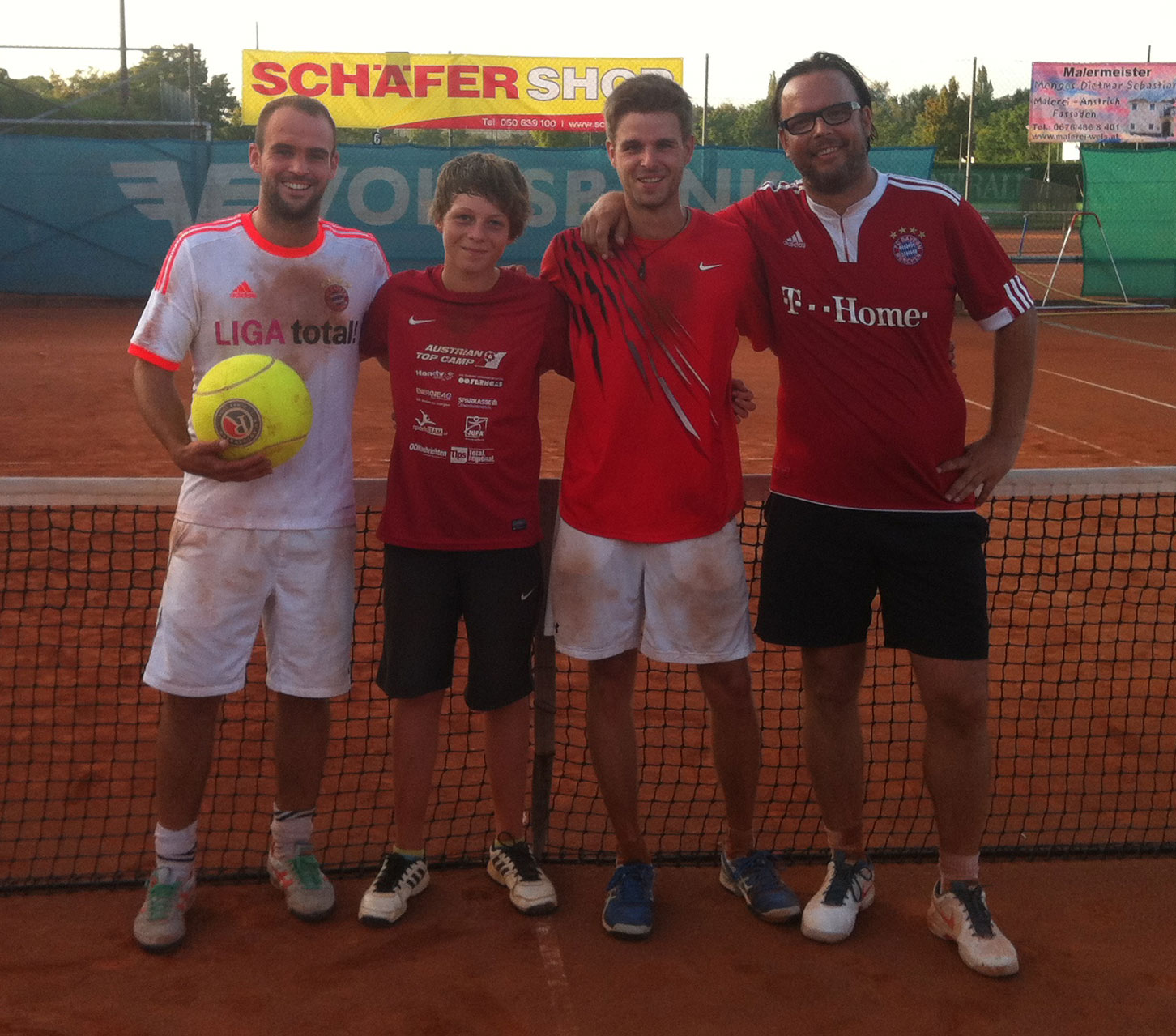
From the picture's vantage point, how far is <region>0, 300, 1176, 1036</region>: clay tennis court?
273 cm

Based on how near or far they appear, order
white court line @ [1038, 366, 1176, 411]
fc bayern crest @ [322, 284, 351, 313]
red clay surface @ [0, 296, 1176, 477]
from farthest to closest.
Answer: white court line @ [1038, 366, 1176, 411]
red clay surface @ [0, 296, 1176, 477]
fc bayern crest @ [322, 284, 351, 313]

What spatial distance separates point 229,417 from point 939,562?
1.68 meters

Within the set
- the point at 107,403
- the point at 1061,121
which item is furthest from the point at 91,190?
the point at 1061,121

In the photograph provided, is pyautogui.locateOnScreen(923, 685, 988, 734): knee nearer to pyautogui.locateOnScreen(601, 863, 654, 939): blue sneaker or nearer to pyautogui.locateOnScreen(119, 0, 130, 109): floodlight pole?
pyautogui.locateOnScreen(601, 863, 654, 939): blue sneaker

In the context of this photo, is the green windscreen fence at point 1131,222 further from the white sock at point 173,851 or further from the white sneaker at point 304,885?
the white sock at point 173,851

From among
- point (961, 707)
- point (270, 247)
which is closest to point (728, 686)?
point (961, 707)

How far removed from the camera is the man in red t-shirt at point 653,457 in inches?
117

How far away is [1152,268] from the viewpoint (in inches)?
797

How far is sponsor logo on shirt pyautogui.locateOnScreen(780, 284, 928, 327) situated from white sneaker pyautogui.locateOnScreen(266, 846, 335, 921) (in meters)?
1.86

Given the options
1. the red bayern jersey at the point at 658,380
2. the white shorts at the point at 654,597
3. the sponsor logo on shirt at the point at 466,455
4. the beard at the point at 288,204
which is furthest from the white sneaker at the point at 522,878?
the beard at the point at 288,204

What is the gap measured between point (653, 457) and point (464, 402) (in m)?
0.47

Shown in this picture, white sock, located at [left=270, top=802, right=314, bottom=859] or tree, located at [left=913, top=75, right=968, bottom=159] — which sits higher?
tree, located at [left=913, top=75, right=968, bottom=159]

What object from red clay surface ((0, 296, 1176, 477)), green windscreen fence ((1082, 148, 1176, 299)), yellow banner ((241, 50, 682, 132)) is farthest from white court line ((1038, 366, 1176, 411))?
yellow banner ((241, 50, 682, 132))

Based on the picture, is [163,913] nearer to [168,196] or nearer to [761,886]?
[761,886]
